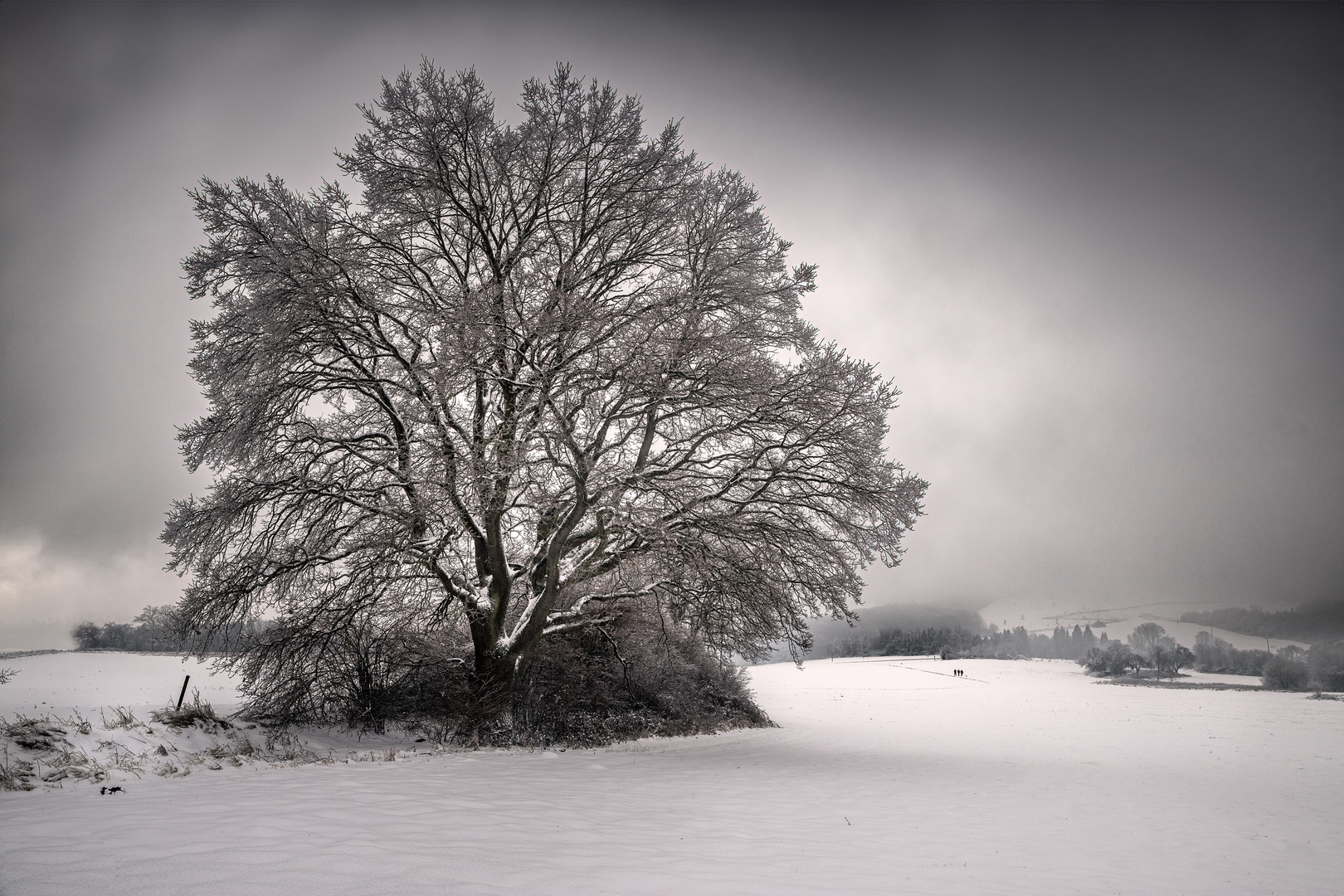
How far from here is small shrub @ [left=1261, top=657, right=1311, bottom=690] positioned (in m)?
34.2

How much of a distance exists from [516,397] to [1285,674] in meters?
45.6

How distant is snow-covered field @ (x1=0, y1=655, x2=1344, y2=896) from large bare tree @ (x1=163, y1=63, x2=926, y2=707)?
2.86 metres

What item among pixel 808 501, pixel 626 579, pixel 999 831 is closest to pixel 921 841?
pixel 999 831

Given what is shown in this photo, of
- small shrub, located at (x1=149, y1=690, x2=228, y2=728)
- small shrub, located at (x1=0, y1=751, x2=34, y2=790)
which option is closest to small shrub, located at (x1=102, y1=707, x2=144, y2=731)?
small shrub, located at (x1=149, y1=690, x2=228, y2=728)

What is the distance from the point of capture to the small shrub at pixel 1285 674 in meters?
34.2

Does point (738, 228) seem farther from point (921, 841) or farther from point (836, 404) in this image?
point (921, 841)

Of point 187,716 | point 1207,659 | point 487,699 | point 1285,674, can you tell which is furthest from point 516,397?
point 1207,659

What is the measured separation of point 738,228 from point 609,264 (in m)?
2.58

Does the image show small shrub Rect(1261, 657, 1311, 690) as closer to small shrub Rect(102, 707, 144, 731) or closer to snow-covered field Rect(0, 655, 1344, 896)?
snow-covered field Rect(0, 655, 1344, 896)

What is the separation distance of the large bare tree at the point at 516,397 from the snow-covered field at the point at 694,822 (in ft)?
9.39

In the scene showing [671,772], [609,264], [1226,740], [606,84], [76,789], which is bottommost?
[1226,740]

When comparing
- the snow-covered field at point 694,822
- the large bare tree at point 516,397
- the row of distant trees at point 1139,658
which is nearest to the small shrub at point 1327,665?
the row of distant trees at point 1139,658

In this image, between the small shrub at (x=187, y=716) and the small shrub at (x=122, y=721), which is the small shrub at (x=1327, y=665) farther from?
the small shrub at (x=122, y=721)

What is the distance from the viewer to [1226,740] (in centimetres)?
1681
